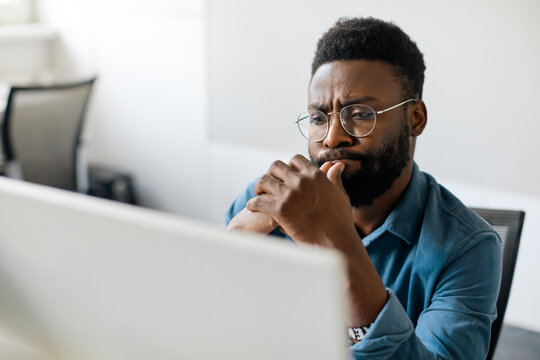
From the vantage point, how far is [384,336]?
2.55ft

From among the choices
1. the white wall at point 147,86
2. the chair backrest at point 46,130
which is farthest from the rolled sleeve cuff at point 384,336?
the white wall at point 147,86

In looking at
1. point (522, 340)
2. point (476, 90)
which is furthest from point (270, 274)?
point (476, 90)

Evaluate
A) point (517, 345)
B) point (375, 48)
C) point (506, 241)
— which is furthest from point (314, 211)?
point (517, 345)

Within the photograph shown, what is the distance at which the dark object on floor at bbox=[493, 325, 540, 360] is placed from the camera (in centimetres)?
128

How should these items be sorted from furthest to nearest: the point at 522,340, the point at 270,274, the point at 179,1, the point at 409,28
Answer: the point at 179,1, the point at 409,28, the point at 522,340, the point at 270,274

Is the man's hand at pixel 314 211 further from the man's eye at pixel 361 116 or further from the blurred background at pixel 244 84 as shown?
the blurred background at pixel 244 84

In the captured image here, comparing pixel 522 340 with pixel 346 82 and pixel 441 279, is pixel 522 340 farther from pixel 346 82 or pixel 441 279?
pixel 346 82

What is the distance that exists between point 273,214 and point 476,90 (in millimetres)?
1725

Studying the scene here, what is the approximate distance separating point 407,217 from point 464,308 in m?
0.19

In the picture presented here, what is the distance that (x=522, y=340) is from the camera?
133cm

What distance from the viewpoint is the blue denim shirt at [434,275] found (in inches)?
31.7

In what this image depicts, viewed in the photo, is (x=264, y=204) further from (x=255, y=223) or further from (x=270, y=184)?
(x=255, y=223)

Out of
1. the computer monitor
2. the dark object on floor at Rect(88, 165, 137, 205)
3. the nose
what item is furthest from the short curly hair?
the dark object on floor at Rect(88, 165, 137, 205)

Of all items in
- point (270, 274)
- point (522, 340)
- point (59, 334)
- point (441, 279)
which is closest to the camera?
point (270, 274)
